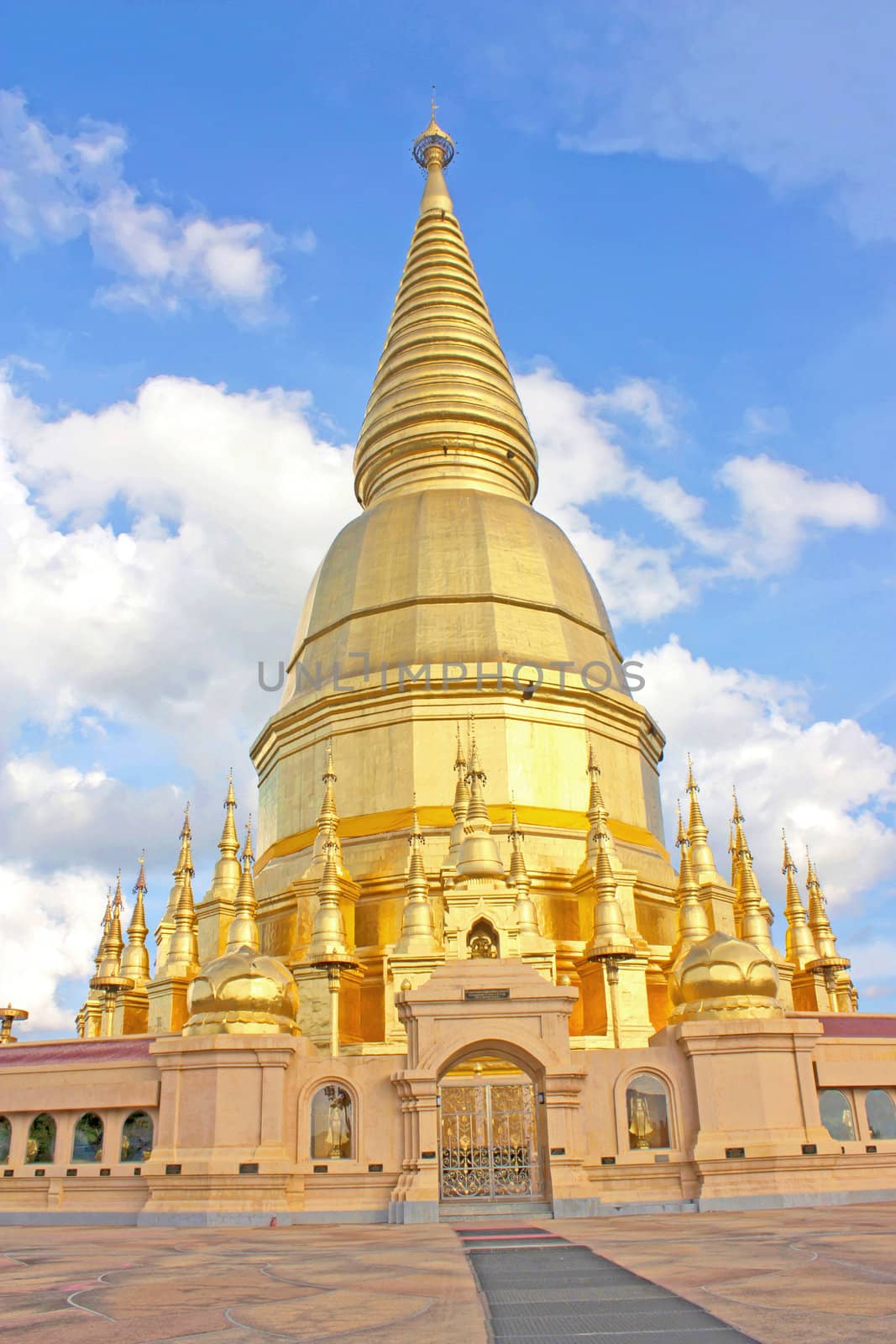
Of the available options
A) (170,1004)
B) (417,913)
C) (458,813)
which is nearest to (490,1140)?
(417,913)

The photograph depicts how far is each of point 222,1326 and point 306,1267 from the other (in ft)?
11.9

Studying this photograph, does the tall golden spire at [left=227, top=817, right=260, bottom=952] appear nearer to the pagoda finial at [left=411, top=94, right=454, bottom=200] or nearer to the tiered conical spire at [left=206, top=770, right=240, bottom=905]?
the tiered conical spire at [left=206, top=770, right=240, bottom=905]

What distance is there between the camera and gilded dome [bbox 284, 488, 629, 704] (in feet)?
113

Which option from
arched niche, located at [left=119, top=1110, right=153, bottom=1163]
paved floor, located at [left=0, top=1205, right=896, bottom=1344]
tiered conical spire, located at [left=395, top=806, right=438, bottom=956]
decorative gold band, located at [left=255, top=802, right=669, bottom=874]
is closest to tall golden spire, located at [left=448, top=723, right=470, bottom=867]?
tiered conical spire, located at [left=395, top=806, right=438, bottom=956]

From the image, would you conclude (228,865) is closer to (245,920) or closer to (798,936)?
(245,920)

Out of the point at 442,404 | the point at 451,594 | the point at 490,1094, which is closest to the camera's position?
the point at 490,1094

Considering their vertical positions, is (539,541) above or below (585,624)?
above

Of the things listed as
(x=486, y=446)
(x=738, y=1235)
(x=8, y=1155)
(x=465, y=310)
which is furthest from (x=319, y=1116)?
(x=465, y=310)

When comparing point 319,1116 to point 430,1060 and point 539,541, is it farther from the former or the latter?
point 539,541

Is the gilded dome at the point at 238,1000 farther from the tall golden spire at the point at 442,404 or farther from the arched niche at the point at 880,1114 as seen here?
the tall golden spire at the point at 442,404

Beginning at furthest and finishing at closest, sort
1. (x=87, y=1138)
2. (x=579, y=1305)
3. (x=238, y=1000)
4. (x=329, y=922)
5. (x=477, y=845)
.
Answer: (x=329, y=922)
(x=477, y=845)
(x=87, y=1138)
(x=238, y=1000)
(x=579, y=1305)

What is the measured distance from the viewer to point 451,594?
3522 centimetres

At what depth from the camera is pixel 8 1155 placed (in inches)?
806

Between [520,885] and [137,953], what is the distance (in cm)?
1347
